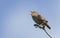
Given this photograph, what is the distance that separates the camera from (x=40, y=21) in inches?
93.9

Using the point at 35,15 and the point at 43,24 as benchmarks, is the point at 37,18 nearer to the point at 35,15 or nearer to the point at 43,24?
the point at 35,15

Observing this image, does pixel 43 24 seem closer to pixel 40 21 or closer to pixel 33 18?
pixel 40 21

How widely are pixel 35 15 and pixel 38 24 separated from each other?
229mm

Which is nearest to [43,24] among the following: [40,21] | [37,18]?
[40,21]

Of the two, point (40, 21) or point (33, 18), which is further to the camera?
point (40, 21)

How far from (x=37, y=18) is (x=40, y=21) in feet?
0.57

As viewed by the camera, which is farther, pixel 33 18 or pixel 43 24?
pixel 43 24

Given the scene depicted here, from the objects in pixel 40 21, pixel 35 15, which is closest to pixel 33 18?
pixel 35 15

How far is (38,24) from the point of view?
88.5 inches

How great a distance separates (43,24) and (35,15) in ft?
1.12

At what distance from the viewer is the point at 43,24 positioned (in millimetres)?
2387

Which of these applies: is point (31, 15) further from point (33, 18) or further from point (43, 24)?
point (43, 24)

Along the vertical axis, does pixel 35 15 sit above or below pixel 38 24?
above

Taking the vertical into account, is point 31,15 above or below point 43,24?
above
